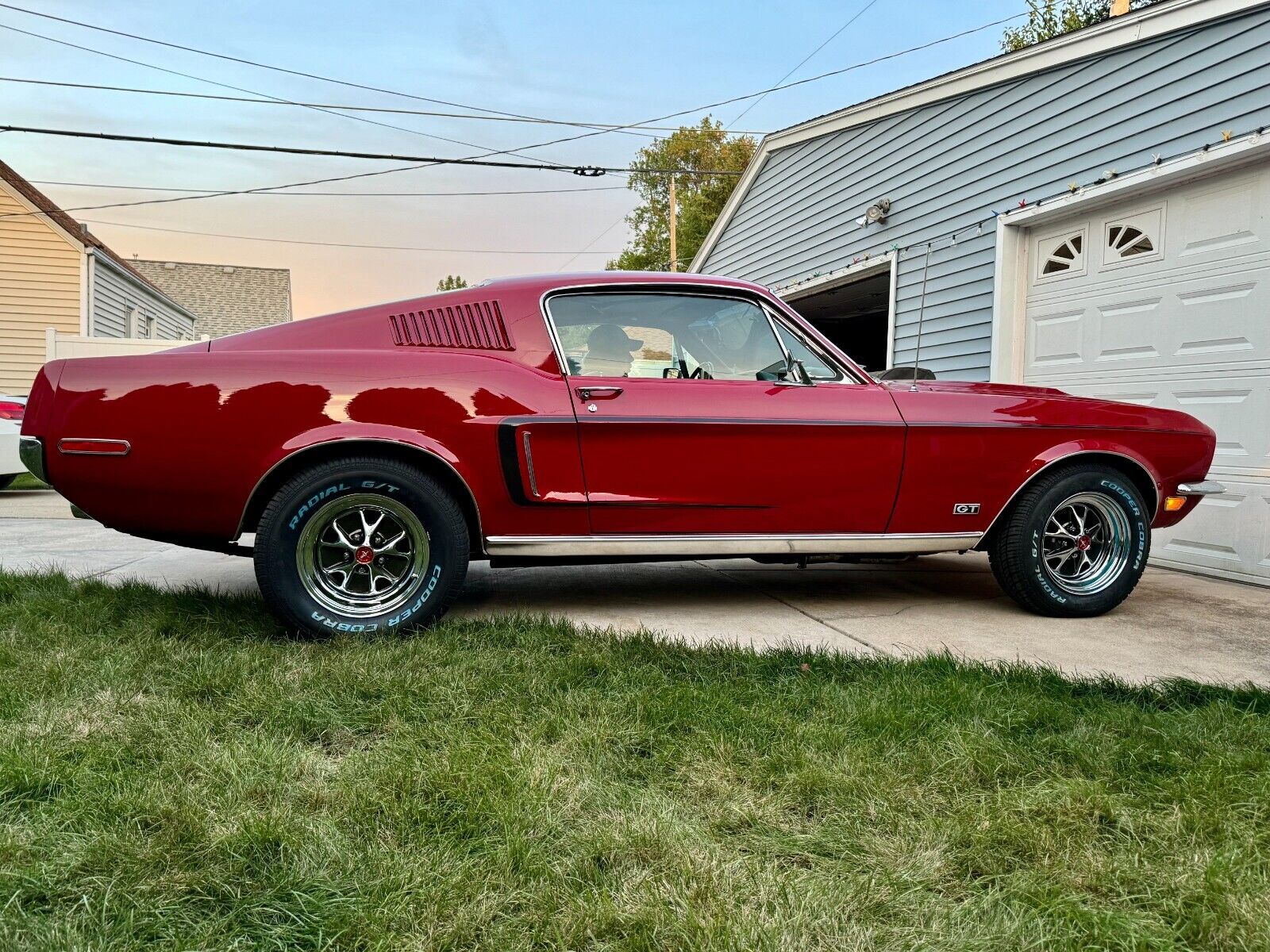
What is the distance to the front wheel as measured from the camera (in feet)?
13.7

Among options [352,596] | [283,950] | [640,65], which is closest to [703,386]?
[352,596]

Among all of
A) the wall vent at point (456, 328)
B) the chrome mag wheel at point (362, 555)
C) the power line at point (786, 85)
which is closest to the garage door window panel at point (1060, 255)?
the wall vent at point (456, 328)

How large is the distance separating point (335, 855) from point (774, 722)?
124 centimetres

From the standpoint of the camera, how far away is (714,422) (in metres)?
3.79

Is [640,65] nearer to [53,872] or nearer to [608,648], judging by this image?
[608,648]

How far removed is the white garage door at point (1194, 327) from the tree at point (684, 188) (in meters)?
29.7

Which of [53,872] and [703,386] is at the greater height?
[703,386]

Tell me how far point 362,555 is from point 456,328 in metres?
1.02

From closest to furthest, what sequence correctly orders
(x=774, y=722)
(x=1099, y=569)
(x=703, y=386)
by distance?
(x=774, y=722) < (x=703, y=386) < (x=1099, y=569)

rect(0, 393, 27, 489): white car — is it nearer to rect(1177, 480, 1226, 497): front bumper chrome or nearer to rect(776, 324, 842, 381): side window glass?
rect(776, 324, 842, 381): side window glass

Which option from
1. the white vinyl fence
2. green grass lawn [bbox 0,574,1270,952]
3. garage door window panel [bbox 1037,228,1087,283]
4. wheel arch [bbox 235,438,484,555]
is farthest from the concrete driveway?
the white vinyl fence

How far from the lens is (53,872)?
1.70 metres

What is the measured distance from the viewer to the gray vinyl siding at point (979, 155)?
229 inches

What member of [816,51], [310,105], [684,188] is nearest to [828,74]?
[816,51]
